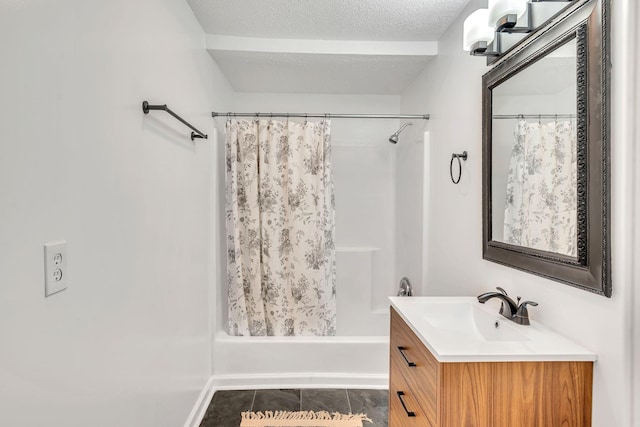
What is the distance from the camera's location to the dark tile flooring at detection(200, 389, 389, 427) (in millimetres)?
2047

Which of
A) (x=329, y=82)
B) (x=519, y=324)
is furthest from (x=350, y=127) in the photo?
(x=519, y=324)

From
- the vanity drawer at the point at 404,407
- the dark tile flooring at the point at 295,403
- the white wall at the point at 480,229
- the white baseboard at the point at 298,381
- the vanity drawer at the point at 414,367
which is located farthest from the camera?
the white baseboard at the point at 298,381

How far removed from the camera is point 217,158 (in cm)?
244

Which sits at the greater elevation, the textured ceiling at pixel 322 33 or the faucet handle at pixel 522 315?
the textured ceiling at pixel 322 33

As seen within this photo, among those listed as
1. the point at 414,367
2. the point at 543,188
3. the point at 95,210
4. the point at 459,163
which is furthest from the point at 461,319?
the point at 95,210

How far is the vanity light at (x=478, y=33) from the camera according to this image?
1.42 meters

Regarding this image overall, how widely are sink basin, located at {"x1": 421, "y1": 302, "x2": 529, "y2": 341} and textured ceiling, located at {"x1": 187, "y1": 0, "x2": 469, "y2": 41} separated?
1551 millimetres

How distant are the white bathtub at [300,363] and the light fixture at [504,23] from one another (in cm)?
186

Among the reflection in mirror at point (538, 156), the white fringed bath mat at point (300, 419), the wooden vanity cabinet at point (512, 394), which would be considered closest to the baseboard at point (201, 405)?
the white fringed bath mat at point (300, 419)

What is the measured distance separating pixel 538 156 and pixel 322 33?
1472mm

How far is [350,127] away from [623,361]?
255 cm

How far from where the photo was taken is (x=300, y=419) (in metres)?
2.02

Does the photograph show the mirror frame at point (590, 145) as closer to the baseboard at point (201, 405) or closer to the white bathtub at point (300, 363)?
the white bathtub at point (300, 363)

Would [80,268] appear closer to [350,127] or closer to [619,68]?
[619,68]
